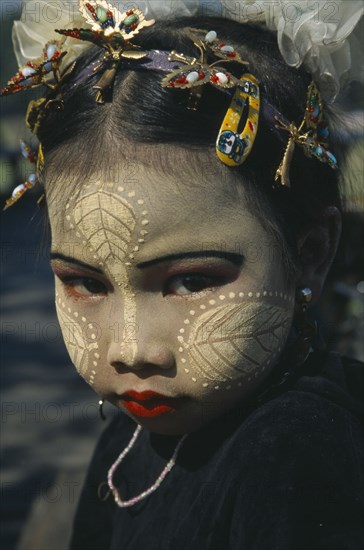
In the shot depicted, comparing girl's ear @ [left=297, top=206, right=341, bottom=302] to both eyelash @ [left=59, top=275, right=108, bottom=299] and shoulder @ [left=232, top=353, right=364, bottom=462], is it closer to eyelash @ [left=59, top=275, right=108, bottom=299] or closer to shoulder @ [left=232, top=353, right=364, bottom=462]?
shoulder @ [left=232, top=353, right=364, bottom=462]

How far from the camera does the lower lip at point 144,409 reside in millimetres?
1785

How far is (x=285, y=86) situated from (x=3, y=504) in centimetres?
271

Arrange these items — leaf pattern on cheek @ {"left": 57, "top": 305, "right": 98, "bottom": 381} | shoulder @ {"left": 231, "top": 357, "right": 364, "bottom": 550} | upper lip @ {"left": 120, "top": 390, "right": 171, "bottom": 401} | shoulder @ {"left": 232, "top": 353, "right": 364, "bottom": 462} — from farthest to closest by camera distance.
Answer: leaf pattern on cheek @ {"left": 57, "top": 305, "right": 98, "bottom": 381} < upper lip @ {"left": 120, "top": 390, "right": 171, "bottom": 401} < shoulder @ {"left": 232, "top": 353, "right": 364, "bottom": 462} < shoulder @ {"left": 231, "top": 357, "right": 364, "bottom": 550}

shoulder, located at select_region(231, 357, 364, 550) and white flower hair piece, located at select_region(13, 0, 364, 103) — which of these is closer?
shoulder, located at select_region(231, 357, 364, 550)

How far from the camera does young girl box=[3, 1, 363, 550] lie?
1.70 m

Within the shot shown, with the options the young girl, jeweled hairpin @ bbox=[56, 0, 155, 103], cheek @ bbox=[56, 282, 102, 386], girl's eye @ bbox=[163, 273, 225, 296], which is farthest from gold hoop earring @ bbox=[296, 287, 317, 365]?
jeweled hairpin @ bbox=[56, 0, 155, 103]

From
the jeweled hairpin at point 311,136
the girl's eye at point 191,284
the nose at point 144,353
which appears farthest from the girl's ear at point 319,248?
the nose at point 144,353

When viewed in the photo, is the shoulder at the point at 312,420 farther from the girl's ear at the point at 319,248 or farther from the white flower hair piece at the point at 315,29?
the white flower hair piece at the point at 315,29

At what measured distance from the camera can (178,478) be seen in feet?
6.57

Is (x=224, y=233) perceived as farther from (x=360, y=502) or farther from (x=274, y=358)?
(x=360, y=502)

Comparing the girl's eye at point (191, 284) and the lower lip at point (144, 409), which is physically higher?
the girl's eye at point (191, 284)

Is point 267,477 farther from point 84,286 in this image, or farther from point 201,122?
point 201,122

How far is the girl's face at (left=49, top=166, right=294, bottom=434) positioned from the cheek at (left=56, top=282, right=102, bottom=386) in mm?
26

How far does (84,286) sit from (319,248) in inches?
21.6
